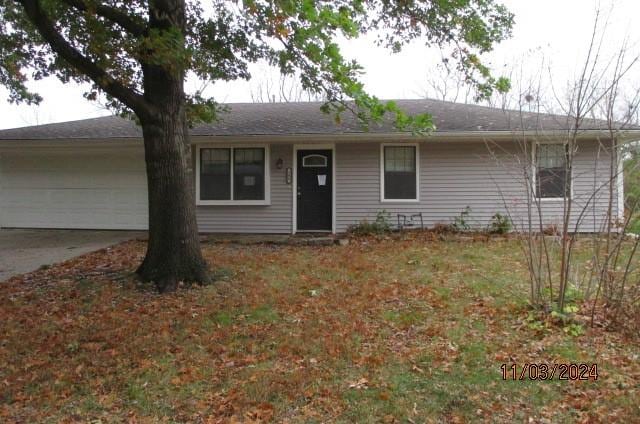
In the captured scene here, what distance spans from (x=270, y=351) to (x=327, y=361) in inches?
22.9

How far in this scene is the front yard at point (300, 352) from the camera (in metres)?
3.16

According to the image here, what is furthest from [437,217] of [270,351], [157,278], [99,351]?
[99,351]

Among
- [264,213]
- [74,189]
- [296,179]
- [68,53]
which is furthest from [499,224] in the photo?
[74,189]

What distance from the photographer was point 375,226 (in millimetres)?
10633

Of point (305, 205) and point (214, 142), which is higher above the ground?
Answer: point (214, 142)

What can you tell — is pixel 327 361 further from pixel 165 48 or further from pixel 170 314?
pixel 165 48

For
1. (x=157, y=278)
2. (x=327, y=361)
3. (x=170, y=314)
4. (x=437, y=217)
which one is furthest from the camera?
(x=437, y=217)

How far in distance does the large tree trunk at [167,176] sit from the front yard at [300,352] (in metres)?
0.45

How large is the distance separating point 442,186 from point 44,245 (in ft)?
29.9

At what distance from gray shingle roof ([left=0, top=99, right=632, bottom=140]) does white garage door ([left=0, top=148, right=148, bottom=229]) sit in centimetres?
57

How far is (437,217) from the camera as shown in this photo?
35.9ft

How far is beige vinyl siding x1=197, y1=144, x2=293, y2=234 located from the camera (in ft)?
36.4
